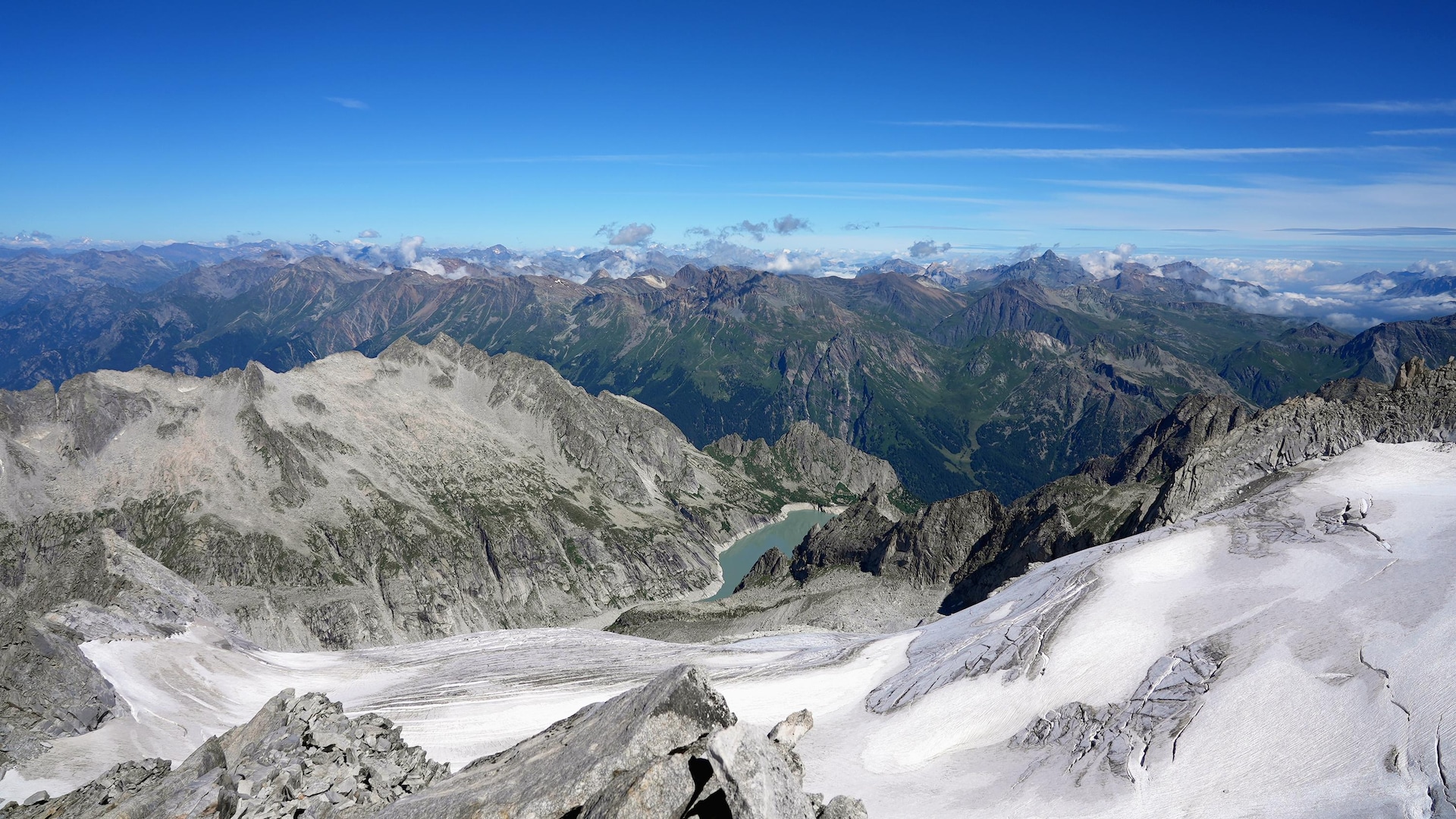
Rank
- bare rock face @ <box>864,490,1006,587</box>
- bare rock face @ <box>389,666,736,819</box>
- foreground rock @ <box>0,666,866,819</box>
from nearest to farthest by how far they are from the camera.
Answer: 1. foreground rock @ <box>0,666,866,819</box>
2. bare rock face @ <box>389,666,736,819</box>
3. bare rock face @ <box>864,490,1006,587</box>

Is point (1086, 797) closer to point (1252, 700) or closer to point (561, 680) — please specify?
point (1252, 700)

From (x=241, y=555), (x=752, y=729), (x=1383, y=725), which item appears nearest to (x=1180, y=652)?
(x=1383, y=725)

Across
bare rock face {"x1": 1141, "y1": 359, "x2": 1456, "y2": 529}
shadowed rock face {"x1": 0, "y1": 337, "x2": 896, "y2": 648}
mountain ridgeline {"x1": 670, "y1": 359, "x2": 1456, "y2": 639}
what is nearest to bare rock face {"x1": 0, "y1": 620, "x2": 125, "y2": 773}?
mountain ridgeline {"x1": 670, "y1": 359, "x2": 1456, "y2": 639}

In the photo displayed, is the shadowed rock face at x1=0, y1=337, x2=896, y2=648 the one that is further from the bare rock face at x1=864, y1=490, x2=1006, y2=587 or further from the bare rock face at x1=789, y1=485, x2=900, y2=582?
the bare rock face at x1=864, y1=490, x2=1006, y2=587

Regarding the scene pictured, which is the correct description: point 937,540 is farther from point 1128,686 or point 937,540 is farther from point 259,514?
point 259,514

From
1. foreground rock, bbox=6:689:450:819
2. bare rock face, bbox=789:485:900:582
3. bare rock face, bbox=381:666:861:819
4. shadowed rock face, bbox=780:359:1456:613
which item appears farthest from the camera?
bare rock face, bbox=789:485:900:582

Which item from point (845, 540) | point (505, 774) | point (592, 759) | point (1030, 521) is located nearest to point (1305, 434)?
point (1030, 521)

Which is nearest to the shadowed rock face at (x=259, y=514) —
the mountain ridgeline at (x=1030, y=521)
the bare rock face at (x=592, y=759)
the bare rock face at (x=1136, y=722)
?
the mountain ridgeline at (x=1030, y=521)

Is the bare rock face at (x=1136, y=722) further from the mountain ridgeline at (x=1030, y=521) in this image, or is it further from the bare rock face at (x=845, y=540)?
the bare rock face at (x=845, y=540)
